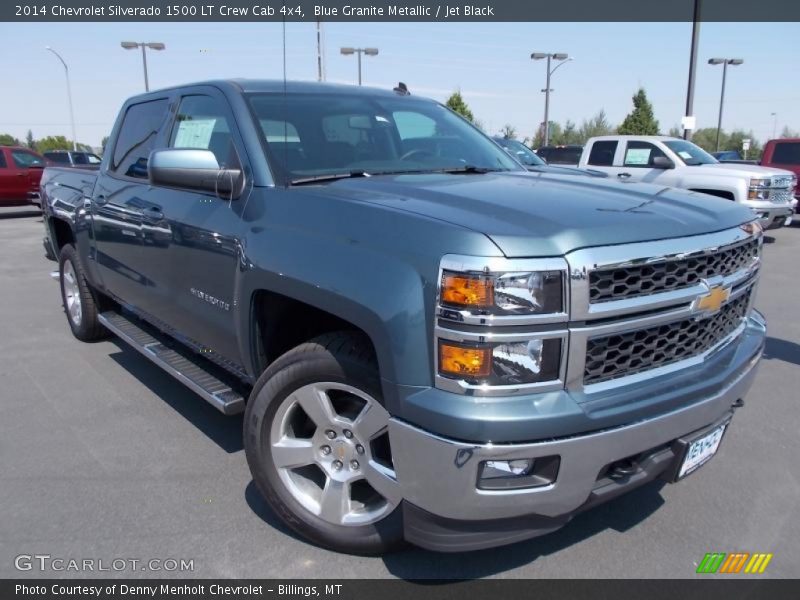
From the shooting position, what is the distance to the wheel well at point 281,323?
Result: 293 centimetres

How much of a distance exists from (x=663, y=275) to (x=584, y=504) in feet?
2.82

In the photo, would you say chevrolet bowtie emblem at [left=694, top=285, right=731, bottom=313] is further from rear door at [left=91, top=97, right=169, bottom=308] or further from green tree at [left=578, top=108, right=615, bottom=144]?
green tree at [left=578, top=108, right=615, bottom=144]

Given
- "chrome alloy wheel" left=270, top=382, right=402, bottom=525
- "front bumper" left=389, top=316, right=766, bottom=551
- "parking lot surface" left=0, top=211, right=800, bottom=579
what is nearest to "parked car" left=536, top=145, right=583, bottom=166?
"parking lot surface" left=0, top=211, right=800, bottom=579

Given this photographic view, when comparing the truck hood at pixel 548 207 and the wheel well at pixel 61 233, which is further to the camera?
the wheel well at pixel 61 233

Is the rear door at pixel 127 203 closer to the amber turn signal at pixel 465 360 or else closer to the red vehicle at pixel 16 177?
the amber turn signal at pixel 465 360

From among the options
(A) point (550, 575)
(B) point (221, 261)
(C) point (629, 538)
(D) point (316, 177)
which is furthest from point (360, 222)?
(C) point (629, 538)

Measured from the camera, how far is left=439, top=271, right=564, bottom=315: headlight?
2031 millimetres

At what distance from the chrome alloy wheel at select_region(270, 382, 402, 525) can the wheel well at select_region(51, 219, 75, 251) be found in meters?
4.00

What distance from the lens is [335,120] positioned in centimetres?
349

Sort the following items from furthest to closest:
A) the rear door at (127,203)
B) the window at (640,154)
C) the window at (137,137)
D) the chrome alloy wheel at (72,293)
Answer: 1. the window at (640,154)
2. the chrome alloy wheel at (72,293)
3. the window at (137,137)
4. the rear door at (127,203)

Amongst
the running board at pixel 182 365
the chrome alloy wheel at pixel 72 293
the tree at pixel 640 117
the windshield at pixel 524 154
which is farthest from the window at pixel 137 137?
the tree at pixel 640 117

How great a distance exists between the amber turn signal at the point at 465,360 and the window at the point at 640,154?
11.3 m

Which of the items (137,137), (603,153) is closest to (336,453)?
(137,137)

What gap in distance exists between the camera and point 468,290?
204cm
